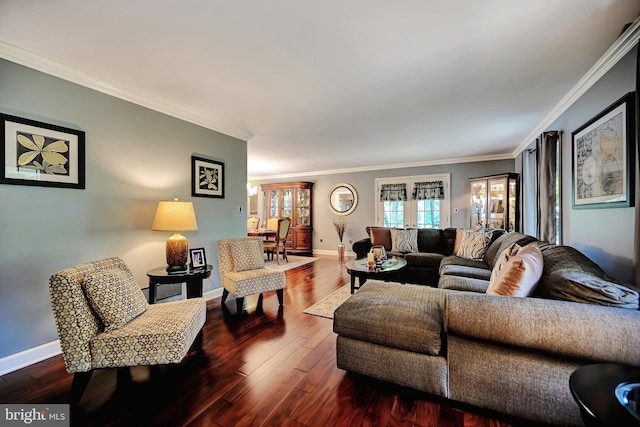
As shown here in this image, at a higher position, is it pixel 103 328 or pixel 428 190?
pixel 428 190

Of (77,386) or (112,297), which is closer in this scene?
(77,386)

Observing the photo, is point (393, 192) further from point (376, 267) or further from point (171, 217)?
point (171, 217)

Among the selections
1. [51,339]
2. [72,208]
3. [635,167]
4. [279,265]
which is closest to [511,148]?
[635,167]

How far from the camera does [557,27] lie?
1.73m

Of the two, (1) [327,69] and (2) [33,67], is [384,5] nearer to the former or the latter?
(1) [327,69]

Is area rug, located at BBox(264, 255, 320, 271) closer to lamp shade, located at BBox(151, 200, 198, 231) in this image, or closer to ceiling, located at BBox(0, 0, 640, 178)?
lamp shade, located at BBox(151, 200, 198, 231)

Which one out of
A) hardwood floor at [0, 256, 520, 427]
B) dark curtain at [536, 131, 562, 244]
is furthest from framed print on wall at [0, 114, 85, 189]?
dark curtain at [536, 131, 562, 244]

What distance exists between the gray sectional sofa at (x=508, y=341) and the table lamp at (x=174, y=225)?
178 centimetres

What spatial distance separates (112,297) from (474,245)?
4349 millimetres

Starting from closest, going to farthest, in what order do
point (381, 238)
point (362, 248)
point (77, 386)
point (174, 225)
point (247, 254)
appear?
point (77, 386) < point (174, 225) < point (247, 254) < point (362, 248) < point (381, 238)

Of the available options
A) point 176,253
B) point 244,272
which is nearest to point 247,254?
point 244,272

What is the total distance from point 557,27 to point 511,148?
3.99 metres

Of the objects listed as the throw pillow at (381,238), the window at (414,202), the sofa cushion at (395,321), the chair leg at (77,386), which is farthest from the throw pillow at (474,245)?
the chair leg at (77,386)

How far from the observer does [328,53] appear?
78.9 inches
